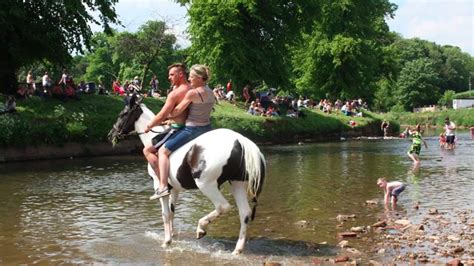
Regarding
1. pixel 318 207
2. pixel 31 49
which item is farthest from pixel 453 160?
pixel 31 49

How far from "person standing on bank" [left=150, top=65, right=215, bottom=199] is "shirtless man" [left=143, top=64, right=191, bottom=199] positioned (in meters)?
0.06

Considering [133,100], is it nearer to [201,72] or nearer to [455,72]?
[201,72]

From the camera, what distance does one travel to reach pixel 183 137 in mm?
9938

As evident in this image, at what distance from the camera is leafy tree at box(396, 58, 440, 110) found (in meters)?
116

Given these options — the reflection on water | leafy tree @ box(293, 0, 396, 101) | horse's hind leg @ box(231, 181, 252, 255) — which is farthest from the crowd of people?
leafy tree @ box(293, 0, 396, 101)

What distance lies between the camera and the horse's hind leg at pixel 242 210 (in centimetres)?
955

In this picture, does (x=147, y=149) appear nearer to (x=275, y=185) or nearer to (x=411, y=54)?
(x=275, y=185)

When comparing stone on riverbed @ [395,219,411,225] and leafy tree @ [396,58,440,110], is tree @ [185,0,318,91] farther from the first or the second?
leafy tree @ [396,58,440,110]

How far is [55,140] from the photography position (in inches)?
1209

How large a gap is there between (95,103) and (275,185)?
813 inches

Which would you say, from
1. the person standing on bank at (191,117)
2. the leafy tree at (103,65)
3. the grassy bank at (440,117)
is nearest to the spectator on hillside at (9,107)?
the person standing on bank at (191,117)

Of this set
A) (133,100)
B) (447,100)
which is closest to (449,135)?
(133,100)

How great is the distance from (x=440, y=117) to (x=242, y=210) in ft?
270

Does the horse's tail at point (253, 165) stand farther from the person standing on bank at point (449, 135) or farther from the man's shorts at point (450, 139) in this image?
the man's shorts at point (450, 139)
